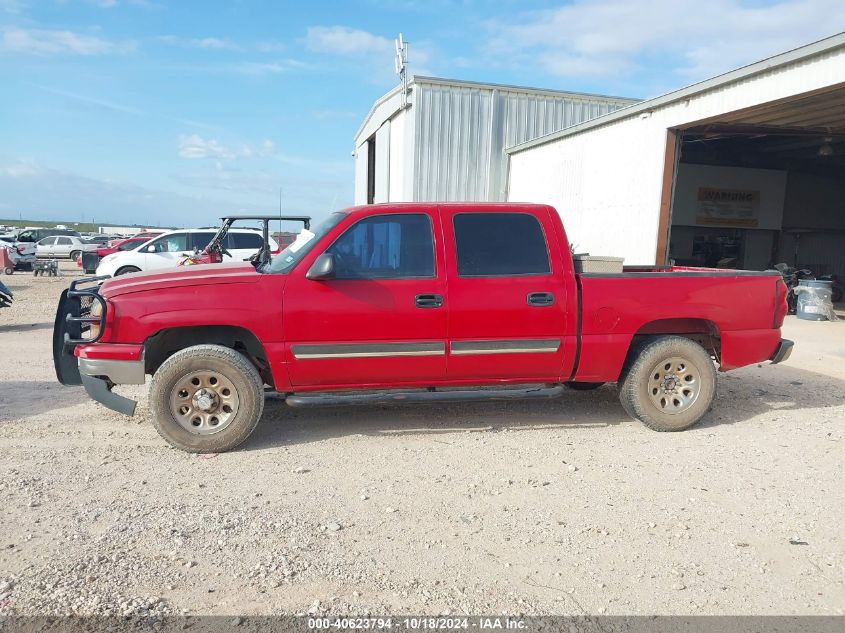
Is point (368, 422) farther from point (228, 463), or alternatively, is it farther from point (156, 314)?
point (156, 314)

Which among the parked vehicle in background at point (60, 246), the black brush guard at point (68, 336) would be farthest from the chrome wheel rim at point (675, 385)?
the parked vehicle in background at point (60, 246)

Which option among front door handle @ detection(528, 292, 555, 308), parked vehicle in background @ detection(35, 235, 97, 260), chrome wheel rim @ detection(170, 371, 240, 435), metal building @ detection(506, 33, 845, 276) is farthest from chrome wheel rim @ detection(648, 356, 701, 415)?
parked vehicle in background @ detection(35, 235, 97, 260)

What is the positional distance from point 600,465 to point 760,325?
209 centimetres

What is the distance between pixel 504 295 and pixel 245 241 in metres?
12.1

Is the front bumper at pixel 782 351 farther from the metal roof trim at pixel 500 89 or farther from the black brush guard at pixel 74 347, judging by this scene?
the metal roof trim at pixel 500 89

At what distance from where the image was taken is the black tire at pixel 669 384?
5.11 m

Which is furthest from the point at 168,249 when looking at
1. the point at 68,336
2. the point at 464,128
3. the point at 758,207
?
the point at 758,207

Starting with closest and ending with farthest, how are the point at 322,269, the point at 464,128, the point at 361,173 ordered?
1. the point at 322,269
2. the point at 464,128
3. the point at 361,173

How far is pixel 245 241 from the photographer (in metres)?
15.6

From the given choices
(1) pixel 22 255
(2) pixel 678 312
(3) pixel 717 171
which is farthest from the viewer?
(1) pixel 22 255

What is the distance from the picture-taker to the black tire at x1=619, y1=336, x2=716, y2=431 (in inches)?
201

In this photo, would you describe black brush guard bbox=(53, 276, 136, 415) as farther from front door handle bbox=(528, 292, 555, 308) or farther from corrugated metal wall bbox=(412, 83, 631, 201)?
corrugated metal wall bbox=(412, 83, 631, 201)

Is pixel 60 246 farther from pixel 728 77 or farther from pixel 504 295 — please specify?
pixel 504 295

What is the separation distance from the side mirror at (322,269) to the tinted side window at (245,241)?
11.5 metres
